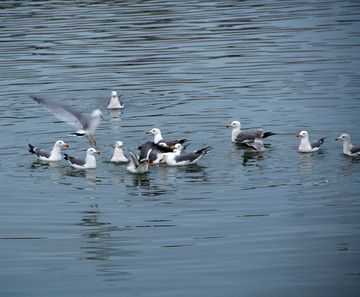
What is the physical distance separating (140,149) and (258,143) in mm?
3129

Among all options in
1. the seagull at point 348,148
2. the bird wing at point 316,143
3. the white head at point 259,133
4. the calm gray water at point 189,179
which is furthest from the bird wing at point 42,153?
the seagull at point 348,148

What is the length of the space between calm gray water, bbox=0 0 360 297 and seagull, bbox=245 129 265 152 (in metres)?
0.33

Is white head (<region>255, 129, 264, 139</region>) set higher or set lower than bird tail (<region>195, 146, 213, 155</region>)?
higher

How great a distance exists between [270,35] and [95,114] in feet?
77.0

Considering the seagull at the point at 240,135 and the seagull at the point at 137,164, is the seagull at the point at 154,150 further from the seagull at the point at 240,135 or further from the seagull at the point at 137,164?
the seagull at the point at 240,135

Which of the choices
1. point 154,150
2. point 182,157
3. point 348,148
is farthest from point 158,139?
point 348,148

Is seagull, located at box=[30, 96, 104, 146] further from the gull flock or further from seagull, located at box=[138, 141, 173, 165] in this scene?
seagull, located at box=[138, 141, 173, 165]

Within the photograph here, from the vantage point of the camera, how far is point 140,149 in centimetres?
1816

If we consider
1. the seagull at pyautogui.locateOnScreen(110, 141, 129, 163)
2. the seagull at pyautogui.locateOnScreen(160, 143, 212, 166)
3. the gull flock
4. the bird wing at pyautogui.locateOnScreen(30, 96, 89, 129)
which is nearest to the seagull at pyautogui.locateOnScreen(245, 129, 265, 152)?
the gull flock

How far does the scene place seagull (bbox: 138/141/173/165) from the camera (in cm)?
1747

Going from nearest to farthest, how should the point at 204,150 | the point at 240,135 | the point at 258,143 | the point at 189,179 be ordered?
the point at 189,179
the point at 204,150
the point at 258,143
the point at 240,135

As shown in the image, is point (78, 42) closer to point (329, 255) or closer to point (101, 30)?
point (101, 30)

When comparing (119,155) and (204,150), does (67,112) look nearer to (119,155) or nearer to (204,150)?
(119,155)

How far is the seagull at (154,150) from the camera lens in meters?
17.5
